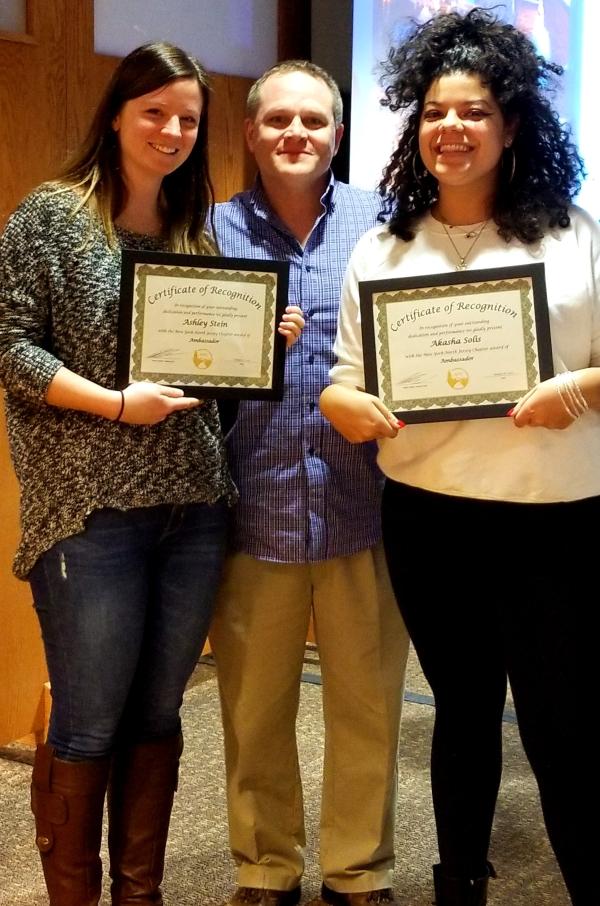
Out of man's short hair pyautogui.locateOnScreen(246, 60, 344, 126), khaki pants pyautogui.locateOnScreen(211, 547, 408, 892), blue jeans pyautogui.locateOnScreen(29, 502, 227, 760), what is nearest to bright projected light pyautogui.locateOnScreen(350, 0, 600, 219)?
man's short hair pyautogui.locateOnScreen(246, 60, 344, 126)

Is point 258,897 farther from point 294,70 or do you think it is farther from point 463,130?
point 294,70

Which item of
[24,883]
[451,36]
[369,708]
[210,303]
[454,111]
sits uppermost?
[451,36]

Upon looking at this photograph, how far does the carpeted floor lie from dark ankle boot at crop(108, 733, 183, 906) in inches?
12.4

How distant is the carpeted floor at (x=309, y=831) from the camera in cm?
231

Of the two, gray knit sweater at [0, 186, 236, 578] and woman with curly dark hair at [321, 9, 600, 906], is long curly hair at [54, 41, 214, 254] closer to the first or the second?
gray knit sweater at [0, 186, 236, 578]

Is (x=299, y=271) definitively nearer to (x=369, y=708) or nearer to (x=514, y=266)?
(x=514, y=266)

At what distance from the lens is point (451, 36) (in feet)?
5.91

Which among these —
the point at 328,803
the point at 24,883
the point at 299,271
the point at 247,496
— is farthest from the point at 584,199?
the point at 24,883

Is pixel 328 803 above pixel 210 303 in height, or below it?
below

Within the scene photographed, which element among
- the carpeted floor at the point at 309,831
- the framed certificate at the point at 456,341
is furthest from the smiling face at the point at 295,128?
the carpeted floor at the point at 309,831

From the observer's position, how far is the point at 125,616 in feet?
5.92

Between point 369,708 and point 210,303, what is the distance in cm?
90

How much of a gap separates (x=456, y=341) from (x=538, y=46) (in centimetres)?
144

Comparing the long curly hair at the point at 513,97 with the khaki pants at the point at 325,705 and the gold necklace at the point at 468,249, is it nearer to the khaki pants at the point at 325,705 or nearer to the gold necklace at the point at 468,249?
the gold necklace at the point at 468,249
